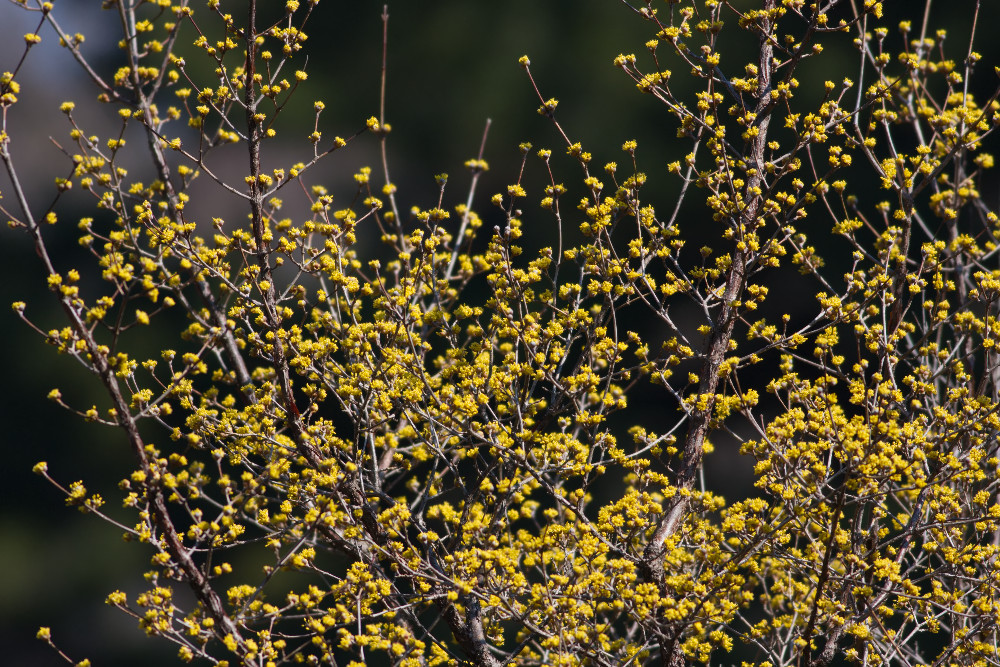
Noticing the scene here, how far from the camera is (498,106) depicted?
550cm

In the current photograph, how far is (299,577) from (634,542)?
11.4 ft

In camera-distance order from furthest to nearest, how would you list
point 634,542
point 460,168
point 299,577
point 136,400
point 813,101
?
point 460,168
point 299,577
point 813,101
point 634,542
point 136,400

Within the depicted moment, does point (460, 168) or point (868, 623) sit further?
point (460, 168)

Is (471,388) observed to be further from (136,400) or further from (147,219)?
(147,219)

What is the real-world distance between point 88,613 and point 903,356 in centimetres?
548

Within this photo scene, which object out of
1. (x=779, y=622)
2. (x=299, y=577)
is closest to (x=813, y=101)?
(x=779, y=622)

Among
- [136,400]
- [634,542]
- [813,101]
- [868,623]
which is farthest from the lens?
[813,101]

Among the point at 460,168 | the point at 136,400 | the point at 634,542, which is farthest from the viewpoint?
the point at 460,168

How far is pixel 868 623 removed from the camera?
2176mm

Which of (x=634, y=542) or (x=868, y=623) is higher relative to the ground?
(x=634, y=542)

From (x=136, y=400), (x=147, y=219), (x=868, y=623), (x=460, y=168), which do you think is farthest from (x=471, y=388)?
(x=460, y=168)

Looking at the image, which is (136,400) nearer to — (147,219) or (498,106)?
(147,219)

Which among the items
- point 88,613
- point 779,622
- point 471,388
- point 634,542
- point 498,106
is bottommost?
point 88,613

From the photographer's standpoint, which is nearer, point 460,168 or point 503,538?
point 503,538
